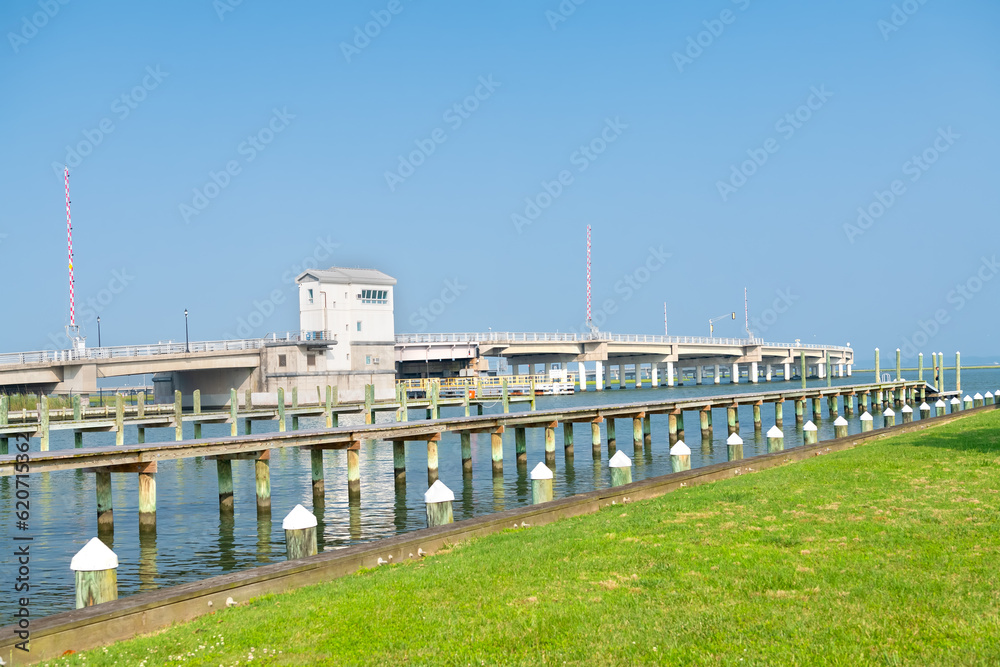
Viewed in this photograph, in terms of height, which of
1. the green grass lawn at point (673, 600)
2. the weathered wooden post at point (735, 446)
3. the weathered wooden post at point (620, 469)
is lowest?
the weathered wooden post at point (735, 446)

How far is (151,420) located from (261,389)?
104 feet

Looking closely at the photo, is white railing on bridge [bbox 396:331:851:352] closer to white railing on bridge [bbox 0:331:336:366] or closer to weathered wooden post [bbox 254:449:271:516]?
white railing on bridge [bbox 0:331:336:366]

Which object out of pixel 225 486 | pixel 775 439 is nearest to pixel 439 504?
pixel 225 486

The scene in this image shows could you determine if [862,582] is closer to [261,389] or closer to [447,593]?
[447,593]

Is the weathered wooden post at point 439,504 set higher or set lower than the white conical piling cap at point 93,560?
lower

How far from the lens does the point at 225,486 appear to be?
25.7m

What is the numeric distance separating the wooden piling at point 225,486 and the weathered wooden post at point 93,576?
15375 millimetres

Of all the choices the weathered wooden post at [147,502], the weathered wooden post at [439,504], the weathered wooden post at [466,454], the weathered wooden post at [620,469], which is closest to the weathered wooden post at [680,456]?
the weathered wooden post at [620,469]

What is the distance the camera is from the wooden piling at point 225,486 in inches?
1004

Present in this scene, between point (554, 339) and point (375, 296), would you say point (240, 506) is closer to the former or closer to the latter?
point (375, 296)

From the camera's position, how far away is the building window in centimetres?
7675

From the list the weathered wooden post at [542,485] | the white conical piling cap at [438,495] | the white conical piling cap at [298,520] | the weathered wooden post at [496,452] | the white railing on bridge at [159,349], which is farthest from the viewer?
the white railing on bridge at [159,349]

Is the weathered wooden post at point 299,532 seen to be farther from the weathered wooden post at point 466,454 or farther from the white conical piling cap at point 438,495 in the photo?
the weathered wooden post at point 466,454

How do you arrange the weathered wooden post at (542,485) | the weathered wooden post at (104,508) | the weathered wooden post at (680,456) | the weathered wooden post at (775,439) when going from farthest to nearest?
the weathered wooden post at (775,439) → the weathered wooden post at (104,508) → the weathered wooden post at (680,456) → the weathered wooden post at (542,485)
